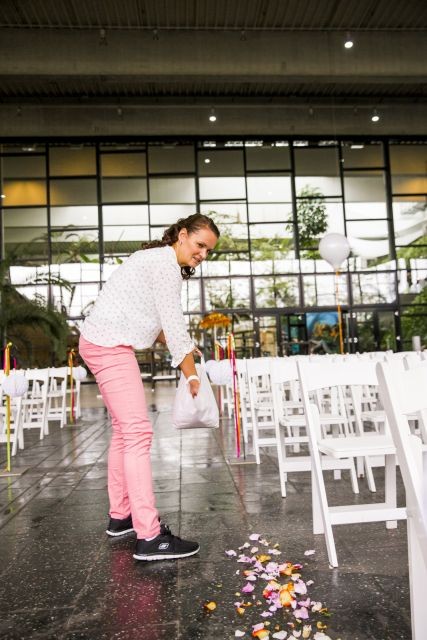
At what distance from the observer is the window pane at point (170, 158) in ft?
48.1

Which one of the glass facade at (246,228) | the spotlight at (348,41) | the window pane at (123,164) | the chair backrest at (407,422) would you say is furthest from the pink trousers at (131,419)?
the window pane at (123,164)

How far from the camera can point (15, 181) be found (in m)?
14.4

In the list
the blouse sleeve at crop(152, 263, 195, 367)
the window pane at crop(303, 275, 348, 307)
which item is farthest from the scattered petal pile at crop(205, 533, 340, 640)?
the window pane at crop(303, 275, 348, 307)

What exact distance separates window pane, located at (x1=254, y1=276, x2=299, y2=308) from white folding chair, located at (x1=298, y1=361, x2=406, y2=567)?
11.8 metres

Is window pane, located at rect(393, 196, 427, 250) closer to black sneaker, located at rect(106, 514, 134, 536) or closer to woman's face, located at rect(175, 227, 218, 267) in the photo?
woman's face, located at rect(175, 227, 218, 267)

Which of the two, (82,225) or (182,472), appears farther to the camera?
(82,225)

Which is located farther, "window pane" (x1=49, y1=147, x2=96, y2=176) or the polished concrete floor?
"window pane" (x1=49, y1=147, x2=96, y2=176)

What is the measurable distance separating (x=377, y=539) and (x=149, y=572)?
1.00m

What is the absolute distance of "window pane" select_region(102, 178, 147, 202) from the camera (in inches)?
570

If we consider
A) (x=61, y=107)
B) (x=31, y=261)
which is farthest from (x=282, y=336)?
(x=61, y=107)

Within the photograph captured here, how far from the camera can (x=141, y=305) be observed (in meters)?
2.47

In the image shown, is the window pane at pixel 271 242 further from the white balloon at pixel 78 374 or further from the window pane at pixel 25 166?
the white balloon at pixel 78 374

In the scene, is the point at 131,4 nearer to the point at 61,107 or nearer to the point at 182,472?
the point at 61,107

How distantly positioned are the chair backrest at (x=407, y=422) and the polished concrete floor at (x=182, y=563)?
0.61m
